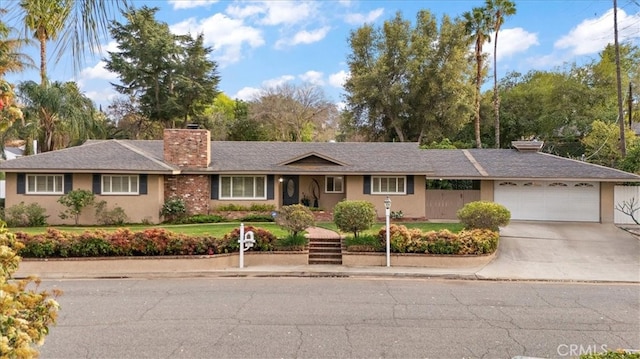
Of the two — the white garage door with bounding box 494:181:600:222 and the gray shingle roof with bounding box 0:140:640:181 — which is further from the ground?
the gray shingle roof with bounding box 0:140:640:181

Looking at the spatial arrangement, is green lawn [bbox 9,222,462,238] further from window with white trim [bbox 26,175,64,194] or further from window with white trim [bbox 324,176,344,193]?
window with white trim [bbox 324,176,344,193]

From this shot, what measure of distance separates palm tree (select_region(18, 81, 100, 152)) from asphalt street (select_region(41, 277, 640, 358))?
19.4m

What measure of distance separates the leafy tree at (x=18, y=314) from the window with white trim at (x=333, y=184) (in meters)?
21.0

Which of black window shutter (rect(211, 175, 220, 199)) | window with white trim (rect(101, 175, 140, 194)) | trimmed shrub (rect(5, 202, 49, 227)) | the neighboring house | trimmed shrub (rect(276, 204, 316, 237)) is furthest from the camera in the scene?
black window shutter (rect(211, 175, 220, 199))

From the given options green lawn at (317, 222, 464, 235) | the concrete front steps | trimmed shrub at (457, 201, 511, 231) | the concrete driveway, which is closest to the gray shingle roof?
green lawn at (317, 222, 464, 235)

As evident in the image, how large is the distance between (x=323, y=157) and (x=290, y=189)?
2.65m

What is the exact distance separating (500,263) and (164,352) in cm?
1163

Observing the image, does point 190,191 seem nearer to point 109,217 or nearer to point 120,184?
point 120,184

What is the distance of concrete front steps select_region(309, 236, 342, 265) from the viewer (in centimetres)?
1503

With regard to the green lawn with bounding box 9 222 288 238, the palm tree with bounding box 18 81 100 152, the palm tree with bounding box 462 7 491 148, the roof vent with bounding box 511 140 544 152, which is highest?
the palm tree with bounding box 462 7 491 148

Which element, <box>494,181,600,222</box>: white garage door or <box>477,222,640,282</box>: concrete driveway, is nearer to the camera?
<box>477,222,640,282</box>: concrete driveway

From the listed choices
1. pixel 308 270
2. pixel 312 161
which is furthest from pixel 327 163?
pixel 308 270

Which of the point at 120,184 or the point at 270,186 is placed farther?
the point at 270,186

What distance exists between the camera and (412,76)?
123 ft
